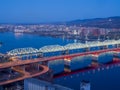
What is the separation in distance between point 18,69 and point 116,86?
12.3ft

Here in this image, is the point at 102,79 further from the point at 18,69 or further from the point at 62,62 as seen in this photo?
the point at 62,62

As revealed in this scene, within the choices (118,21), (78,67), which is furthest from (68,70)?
(118,21)

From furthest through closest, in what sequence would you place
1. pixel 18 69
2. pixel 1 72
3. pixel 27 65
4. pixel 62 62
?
pixel 62 62 → pixel 27 65 → pixel 18 69 → pixel 1 72

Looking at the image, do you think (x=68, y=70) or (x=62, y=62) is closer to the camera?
(x=68, y=70)

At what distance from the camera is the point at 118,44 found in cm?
2048

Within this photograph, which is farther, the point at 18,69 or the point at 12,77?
the point at 18,69

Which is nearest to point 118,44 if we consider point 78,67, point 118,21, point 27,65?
point 78,67

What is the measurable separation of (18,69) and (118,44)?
455 inches

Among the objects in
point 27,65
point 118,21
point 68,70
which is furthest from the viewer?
point 118,21

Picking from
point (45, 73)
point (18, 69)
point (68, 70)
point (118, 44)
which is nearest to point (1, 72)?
point (18, 69)

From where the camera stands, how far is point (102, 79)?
32.7ft

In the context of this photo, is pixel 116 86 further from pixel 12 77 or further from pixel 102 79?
pixel 12 77

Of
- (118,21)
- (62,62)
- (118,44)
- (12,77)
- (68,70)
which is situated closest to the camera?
(12,77)

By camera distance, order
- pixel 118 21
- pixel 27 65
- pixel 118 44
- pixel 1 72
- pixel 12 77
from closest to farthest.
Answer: pixel 12 77, pixel 1 72, pixel 27 65, pixel 118 44, pixel 118 21
